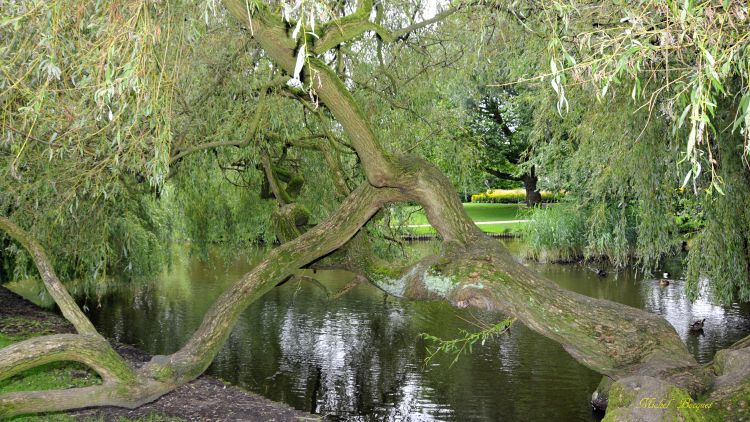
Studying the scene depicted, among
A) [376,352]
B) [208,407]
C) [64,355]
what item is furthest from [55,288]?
[376,352]

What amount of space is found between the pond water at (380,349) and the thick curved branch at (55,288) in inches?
88.9

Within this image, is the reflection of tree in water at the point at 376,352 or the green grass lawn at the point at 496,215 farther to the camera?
the green grass lawn at the point at 496,215

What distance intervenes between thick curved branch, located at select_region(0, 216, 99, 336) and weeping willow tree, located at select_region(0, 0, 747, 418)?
0.01 m

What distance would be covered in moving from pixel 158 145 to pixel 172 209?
7538 millimetres

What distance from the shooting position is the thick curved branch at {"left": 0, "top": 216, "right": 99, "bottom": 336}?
5.63m

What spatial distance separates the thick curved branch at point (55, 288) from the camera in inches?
222

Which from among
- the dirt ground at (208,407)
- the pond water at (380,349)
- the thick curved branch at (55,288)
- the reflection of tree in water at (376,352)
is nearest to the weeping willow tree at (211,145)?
the thick curved branch at (55,288)

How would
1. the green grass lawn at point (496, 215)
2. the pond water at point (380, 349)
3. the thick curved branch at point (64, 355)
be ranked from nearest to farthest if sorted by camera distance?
the thick curved branch at point (64, 355) < the pond water at point (380, 349) < the green grass lawn at point (496, 215)

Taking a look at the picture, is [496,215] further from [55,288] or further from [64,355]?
[64,355]

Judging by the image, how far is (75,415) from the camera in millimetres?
6375

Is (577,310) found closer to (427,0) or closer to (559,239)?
(427,0)

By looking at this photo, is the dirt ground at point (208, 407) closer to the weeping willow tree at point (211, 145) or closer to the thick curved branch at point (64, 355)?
the weeping willow tree at point (211, 145)

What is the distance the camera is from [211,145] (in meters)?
7.11

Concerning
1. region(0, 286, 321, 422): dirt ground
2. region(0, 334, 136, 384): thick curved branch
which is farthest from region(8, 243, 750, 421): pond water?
region(0, 334, 136, 384): thick curved branch
